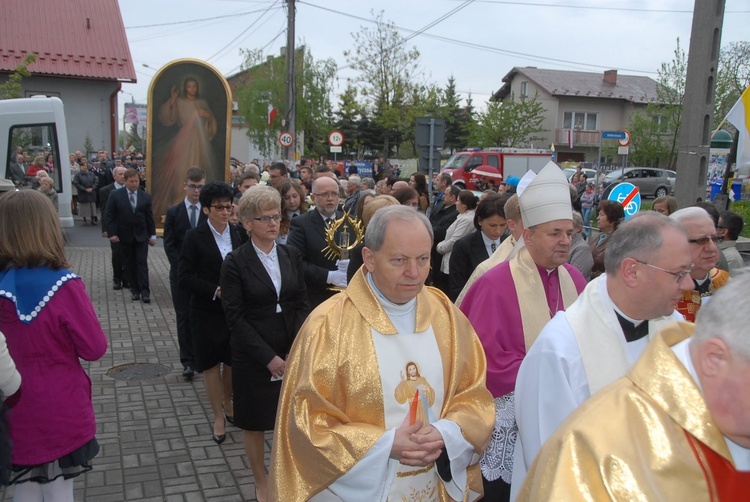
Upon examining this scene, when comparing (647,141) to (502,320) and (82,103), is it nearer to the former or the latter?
(82,103)

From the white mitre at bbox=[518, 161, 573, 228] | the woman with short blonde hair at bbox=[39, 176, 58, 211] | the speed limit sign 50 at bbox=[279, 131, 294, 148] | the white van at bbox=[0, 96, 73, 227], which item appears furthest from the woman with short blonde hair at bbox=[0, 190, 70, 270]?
the speed limit sign 50 at bbox=[279, 131, 294, 148]

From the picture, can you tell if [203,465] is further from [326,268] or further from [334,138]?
[334,138]

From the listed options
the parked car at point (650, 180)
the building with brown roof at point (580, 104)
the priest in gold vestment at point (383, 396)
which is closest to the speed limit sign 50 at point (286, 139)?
the parked car at point (650, 180)

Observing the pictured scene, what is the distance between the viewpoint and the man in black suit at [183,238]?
6.59m

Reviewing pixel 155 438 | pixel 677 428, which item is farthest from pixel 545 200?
pixel 155 438

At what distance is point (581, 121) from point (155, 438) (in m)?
52.1

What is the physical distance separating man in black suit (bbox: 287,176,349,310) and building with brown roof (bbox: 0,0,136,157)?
22.6 m

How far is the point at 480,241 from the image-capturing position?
5.89 metres

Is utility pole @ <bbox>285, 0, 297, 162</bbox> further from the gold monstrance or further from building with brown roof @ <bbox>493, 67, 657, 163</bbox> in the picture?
building with brown roof @ <bbox>493, 67, 657, 163</bbox>

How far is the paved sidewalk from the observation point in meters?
4.42

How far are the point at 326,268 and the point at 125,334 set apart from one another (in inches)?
162

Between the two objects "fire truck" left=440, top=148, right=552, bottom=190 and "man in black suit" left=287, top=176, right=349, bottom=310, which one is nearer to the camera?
"man in black suit" left=287, top=176, right=349, bottom=310

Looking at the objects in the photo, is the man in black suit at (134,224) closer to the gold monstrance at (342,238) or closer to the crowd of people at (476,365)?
the gold monstrance at (342,238)

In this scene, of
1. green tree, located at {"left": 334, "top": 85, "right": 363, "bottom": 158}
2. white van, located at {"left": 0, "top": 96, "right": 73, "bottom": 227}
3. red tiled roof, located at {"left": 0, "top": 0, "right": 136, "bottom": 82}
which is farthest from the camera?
green tree, located at {"left": 334, "top": 85, "right": 363, "bottom": 158}
